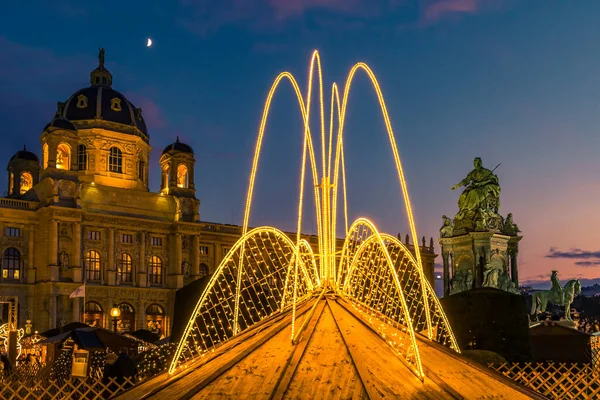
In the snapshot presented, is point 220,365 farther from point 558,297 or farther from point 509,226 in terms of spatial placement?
point 558,297

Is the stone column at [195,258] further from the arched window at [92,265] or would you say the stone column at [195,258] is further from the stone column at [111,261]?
the arched window at [92,265]

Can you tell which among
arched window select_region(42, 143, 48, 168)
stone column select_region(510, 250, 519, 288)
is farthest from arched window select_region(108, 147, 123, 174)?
stone column select_region(510, 250, 519, 288)

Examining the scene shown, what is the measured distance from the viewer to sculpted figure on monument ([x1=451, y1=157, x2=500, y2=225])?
39219 millimetres

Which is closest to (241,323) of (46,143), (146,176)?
(46,143)

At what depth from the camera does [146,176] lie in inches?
2638

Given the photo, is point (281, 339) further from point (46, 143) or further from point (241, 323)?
point (46, 143)

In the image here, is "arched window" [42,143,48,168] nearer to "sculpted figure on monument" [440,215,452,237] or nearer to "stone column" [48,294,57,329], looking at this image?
"stone column" [48,294,57,329]

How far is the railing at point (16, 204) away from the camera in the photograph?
182ft

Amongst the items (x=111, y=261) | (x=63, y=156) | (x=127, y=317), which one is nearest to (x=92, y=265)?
(x=111, y=261)

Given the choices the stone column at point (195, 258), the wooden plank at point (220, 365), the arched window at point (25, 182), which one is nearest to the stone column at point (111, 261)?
the stone column at point (195, 258)

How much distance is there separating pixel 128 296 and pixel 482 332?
44596 mm

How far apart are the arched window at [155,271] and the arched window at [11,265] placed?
34.6 ft

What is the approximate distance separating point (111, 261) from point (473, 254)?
3129 cm

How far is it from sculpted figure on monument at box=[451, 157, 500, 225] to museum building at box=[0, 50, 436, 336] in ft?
92.8
